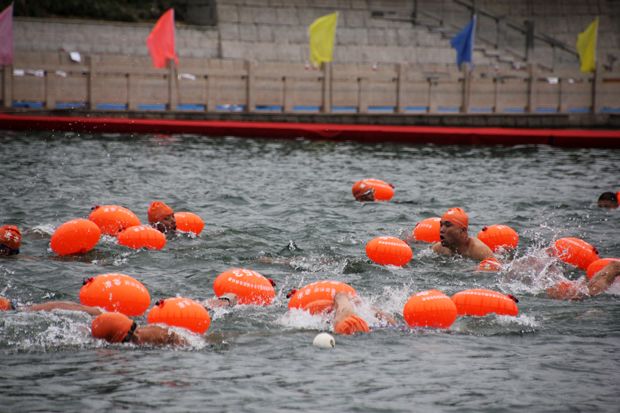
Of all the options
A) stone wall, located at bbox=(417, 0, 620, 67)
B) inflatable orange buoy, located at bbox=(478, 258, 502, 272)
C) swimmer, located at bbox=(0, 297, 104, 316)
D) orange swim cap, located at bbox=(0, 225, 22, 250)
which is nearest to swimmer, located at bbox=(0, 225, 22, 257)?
orange swim cap, located at bbox=(0, 225, 22, 250)

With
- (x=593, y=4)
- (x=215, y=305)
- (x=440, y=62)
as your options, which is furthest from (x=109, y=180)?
(x=593, y=4)

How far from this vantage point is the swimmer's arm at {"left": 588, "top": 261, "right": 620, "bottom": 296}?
9.98 metres

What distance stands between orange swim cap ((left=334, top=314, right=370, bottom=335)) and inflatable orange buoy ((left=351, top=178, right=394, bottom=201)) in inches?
300

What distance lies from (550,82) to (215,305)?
75.0 ft

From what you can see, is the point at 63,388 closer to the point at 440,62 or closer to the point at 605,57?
the point at 440,62

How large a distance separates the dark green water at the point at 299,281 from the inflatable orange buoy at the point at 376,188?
0.23 metres

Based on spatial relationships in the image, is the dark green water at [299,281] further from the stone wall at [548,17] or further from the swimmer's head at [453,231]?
the stone wall at [548,17]

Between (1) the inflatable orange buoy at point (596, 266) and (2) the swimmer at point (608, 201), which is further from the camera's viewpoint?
(2) the swimmer at point (608, 201)

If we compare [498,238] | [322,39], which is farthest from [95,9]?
[498,238]

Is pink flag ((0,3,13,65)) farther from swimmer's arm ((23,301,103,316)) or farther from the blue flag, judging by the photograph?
swimmer's arm ((23,301,103,316))

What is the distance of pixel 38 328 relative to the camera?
8289 mm

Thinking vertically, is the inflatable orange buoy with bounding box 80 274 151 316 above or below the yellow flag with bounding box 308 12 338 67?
below

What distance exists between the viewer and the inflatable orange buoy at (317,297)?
8633 mm

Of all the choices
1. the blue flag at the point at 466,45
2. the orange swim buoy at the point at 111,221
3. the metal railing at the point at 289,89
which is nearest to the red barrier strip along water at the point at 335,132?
the metal railing at the point at 289,89
